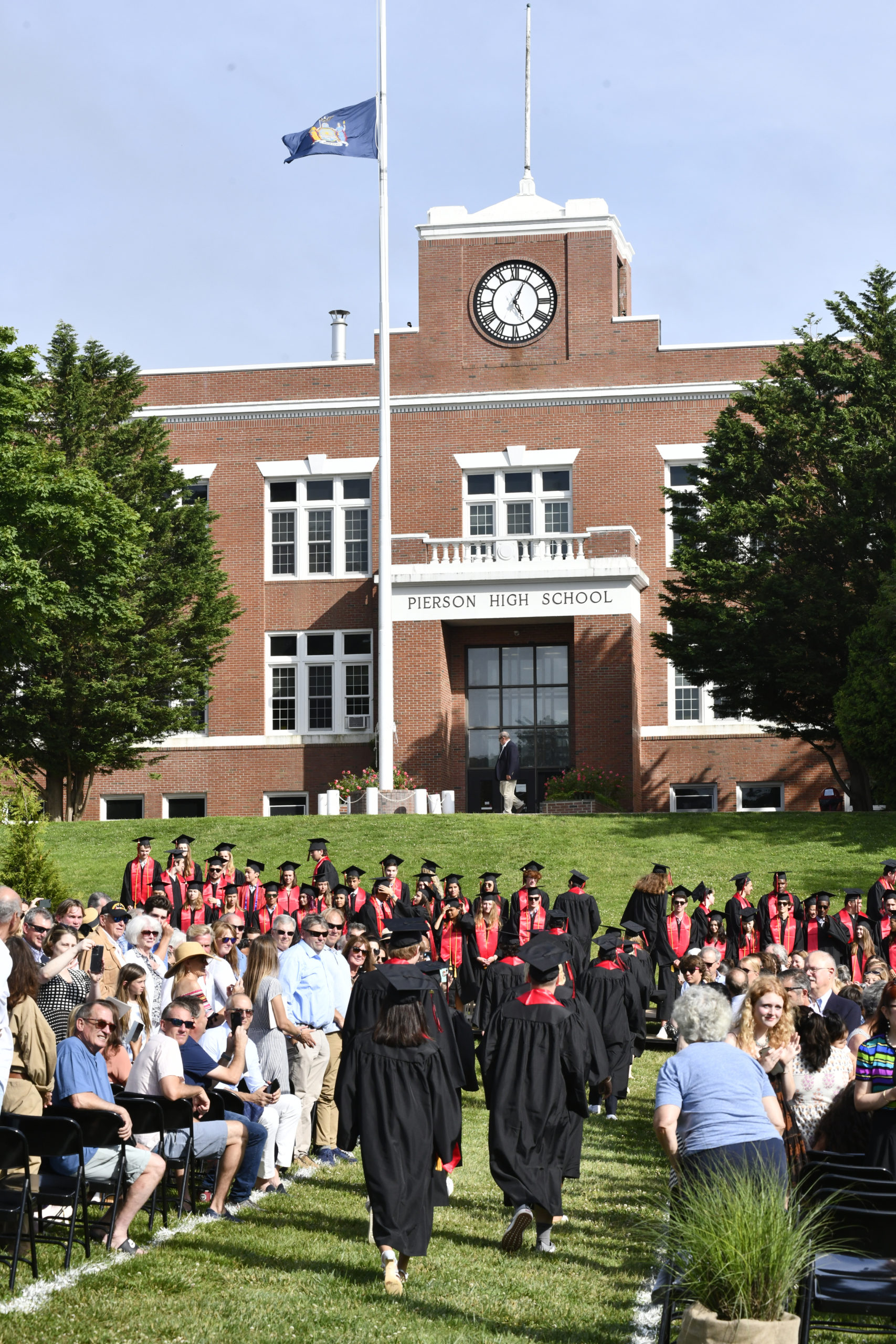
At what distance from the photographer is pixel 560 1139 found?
8289mm

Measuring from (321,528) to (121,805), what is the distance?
805cm

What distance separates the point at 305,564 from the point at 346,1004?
25485mm

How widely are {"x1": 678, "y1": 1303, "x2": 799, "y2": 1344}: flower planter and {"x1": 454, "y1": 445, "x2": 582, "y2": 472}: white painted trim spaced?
101 feet

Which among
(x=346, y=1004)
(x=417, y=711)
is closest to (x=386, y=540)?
(x=417, y=711)

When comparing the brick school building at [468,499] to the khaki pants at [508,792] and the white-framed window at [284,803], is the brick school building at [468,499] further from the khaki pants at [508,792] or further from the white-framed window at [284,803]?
the khaki pants at [508,792]

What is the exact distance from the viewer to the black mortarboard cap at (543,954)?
849 cm

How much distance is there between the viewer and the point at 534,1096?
27.3 ft

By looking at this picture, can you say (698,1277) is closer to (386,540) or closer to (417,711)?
(386,540)

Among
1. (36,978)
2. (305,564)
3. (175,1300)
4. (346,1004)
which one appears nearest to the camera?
(175,1300)

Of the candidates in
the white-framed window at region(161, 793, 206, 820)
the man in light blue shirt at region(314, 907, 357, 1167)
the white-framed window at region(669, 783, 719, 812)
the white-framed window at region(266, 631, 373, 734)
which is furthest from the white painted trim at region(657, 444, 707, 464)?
the man in light blue shirt at region(314, 907, 357, 1167)

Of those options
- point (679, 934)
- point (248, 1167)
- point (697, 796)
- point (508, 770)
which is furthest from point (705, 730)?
point (248, 1167)

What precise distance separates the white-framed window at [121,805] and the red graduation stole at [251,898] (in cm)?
1846

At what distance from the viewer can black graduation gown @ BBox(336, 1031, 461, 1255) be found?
740cm

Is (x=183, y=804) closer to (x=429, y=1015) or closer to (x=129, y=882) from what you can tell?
(x=129, y=882)
